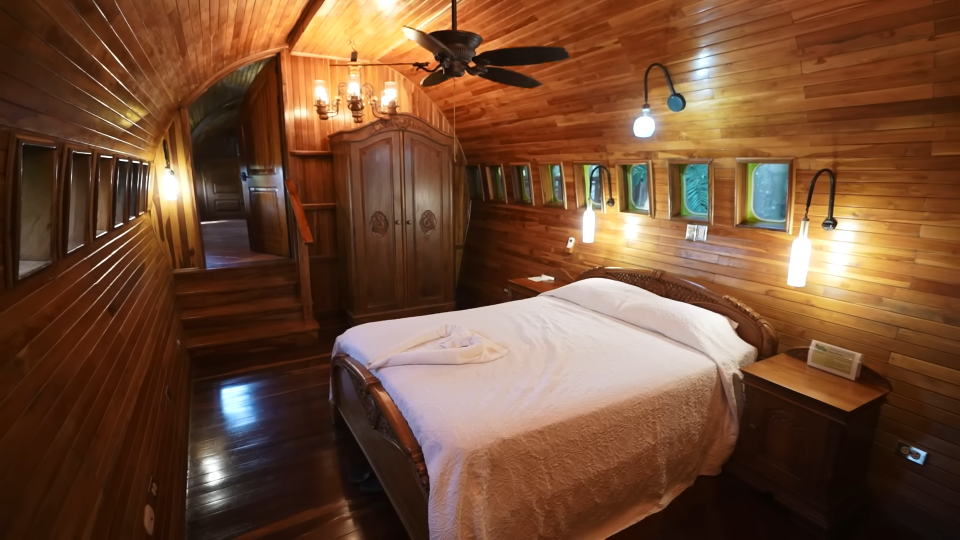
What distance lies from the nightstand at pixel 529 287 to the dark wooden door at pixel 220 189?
22.1ft

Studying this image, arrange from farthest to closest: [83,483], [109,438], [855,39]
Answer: [855,39], [109,438], [83,483]

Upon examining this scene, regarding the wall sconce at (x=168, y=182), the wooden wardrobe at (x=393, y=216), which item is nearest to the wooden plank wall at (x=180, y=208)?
the wall sconce at (x=168, y=182)

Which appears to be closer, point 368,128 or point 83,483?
point 83,483

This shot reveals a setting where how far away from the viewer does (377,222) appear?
15.3 feet

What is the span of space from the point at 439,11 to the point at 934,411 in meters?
3.56

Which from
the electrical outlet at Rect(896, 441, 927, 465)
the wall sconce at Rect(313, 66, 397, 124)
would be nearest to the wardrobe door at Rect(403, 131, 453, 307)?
the wall sconce at Rect(313, 66, 397, 124)

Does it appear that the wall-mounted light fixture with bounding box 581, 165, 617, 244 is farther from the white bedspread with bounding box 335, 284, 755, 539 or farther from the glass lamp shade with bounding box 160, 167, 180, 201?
the glass lamp shade with bounding box 160, 167, 180, 201

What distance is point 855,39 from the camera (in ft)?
6.39

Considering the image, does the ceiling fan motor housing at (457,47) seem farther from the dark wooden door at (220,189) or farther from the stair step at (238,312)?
the dark wooden door at (220,189)

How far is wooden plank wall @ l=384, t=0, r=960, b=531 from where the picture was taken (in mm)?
1981

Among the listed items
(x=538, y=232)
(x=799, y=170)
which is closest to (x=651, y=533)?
(x=799, y=170)

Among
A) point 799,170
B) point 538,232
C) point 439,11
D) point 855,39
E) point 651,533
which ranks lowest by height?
point 651,533

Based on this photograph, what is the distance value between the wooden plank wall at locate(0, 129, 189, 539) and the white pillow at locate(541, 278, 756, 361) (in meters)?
2.63

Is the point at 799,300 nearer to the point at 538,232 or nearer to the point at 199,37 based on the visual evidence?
the point at 538,232
